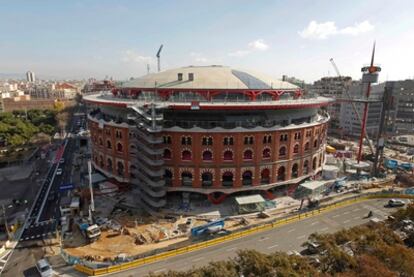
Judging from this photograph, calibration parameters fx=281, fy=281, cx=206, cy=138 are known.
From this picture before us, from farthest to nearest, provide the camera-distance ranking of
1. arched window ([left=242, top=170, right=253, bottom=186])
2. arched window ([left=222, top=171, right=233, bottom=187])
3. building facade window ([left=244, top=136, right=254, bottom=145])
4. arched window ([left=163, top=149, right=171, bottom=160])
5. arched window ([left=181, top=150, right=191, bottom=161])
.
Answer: arched window ([left=242, top=170, right=253, bottom=186]) → arched window ([left=222, top=171, right=233, bottom=187]) → arched window ([left=163, top=149, right=171, bottom=160]) → arched window ([left=181, top=150, right=191, bottom=161]) → building facade window ([left=244, top=136, right=254, bottom=145])

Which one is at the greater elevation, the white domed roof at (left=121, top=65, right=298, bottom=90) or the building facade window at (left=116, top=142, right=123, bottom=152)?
the white domed roof at (left=121, top=65, right=298, bottom=90)

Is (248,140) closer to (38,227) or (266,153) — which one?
(266,153)

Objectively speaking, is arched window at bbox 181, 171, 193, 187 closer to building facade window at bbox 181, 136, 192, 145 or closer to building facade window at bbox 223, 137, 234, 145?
building facade window at bbox 181, 136, 192, 145

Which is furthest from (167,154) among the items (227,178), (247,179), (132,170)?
(247,179)

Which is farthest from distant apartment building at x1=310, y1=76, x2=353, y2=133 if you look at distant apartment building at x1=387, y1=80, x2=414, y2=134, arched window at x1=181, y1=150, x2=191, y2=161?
arched window at x1=181, y1=150, x2=191, y2=161

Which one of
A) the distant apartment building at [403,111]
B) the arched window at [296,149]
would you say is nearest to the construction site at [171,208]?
the arched window at [296,149]

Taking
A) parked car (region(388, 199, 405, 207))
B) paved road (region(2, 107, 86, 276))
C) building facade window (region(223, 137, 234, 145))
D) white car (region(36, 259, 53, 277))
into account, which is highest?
building facade window (region(223, 137, 234, 145))

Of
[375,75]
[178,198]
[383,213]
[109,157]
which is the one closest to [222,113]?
[178,198]

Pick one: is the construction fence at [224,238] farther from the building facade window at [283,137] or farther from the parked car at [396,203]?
A: the building facade window at [283,137]
